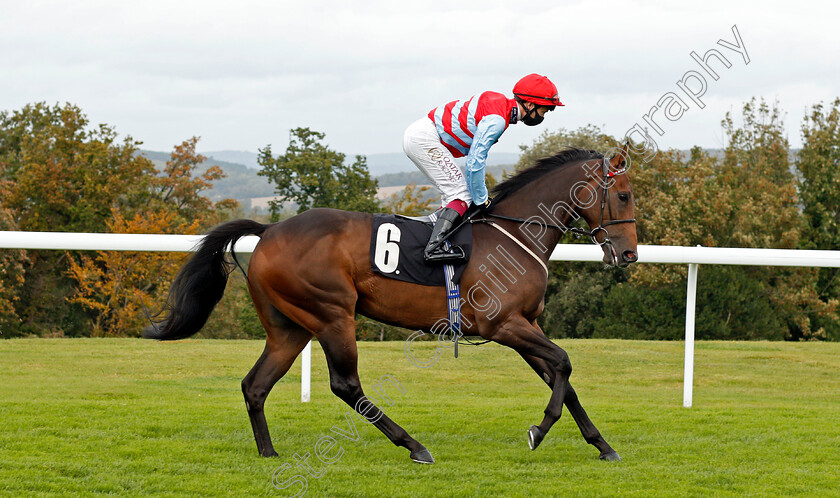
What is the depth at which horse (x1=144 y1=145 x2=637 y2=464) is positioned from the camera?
4328 mm

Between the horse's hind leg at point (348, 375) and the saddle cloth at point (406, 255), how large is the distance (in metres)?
0.36

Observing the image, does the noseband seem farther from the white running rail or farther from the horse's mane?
the white running rail

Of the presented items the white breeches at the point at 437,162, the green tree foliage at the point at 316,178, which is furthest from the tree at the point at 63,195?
the white breeches at the point at 437,162

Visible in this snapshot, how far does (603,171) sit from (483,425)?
177 centimetres

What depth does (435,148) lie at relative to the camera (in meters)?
4.58

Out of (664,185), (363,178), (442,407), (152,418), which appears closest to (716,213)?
(664,185)

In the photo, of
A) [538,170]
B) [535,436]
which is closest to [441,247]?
[538,170]

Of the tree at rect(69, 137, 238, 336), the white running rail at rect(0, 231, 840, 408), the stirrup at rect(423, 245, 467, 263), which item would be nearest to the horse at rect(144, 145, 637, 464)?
the stirrup at rect(423, 245, 467, 263)

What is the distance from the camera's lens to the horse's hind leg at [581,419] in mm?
4363

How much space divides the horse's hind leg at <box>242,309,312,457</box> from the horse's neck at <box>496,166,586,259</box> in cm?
136

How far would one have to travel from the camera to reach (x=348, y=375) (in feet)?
14.4

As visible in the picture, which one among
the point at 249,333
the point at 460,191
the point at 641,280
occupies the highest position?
the point at 460,191

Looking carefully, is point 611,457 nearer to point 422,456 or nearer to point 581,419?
point 581,419

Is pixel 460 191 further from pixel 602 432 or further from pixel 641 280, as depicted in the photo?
pixel 641 280
